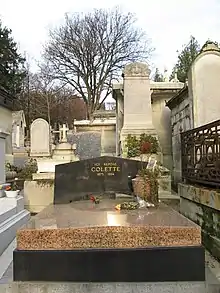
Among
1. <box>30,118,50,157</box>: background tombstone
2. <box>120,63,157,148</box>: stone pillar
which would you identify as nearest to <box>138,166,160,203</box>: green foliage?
<box>120,63,157,148</box>: stone pillar

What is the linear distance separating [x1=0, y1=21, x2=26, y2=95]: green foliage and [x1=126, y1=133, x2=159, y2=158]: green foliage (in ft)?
71.1

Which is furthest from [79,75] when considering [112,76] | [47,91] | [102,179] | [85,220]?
[85,220]

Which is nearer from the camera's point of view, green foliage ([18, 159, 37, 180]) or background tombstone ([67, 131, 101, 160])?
green foliage ([18, 159, 37, 180])

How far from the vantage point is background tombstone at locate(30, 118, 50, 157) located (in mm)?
21969

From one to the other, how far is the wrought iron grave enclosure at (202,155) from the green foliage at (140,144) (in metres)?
3.35

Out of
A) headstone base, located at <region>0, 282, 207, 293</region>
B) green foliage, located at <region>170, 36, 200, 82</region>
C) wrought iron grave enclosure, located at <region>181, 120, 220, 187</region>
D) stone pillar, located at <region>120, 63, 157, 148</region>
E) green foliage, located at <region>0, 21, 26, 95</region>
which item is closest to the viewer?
headstone base, located at <region>0, 282, 207, 293</region>

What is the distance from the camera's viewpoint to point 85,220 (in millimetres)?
4008

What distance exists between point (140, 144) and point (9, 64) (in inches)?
992

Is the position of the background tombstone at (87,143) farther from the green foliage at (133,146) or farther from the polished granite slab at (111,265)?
the polished granite slab at (111,265)

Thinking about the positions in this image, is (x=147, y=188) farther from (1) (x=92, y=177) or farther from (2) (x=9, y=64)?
(2) (x=9, y=64)

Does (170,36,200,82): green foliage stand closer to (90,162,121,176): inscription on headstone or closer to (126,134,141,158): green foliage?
(126,134,141,158): green foliage

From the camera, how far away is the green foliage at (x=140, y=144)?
33.2ft

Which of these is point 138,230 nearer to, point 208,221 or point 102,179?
point 208,221

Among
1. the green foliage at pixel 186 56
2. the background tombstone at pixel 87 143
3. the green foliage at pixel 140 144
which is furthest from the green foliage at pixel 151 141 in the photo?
the green foliage at pixel 186 56
